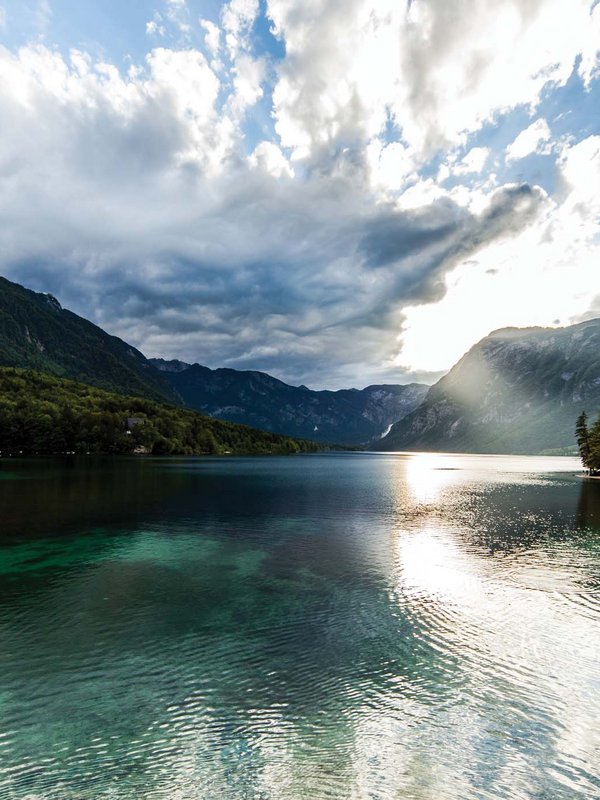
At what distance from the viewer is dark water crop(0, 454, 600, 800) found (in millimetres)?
13430

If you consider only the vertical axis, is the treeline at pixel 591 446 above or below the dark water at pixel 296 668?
above

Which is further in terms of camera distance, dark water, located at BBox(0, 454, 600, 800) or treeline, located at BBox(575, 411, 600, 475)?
treeline, located at BBox(575, 411, 600, 475)

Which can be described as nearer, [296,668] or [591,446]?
[296,668]

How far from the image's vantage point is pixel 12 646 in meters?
22.1

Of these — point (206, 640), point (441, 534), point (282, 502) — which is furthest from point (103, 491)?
point (206, 640)

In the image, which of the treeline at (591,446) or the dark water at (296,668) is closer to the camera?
the dark water at (296,668)

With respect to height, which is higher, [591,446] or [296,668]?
[591,446]

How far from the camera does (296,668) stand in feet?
66.8

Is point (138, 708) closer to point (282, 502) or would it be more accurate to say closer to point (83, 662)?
point (83, 662)

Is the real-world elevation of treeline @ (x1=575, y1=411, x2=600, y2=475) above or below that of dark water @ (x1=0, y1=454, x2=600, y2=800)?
above

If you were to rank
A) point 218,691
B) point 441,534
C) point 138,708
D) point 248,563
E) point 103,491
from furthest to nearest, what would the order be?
point 103,491, point 441,534, point 248,563, point 218,691, point 138,708

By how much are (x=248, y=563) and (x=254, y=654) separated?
17682mm

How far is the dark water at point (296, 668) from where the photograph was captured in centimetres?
1343

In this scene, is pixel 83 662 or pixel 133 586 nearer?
pixel 83 662
